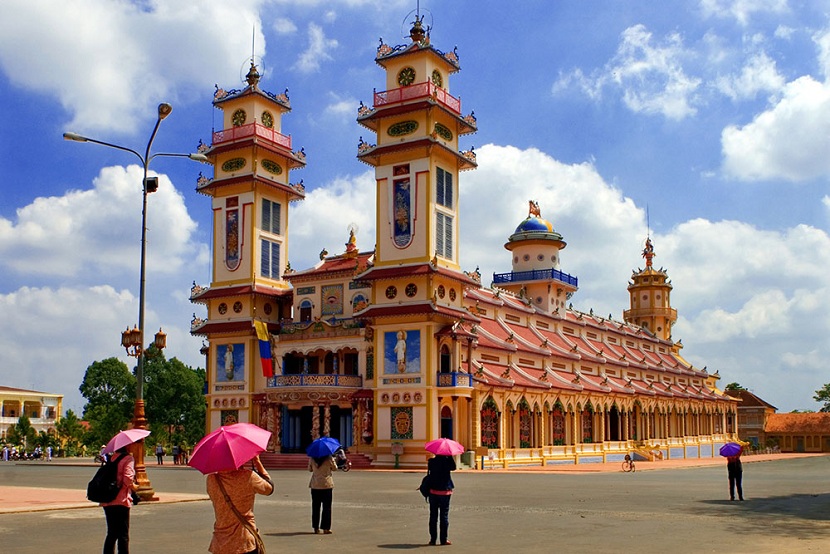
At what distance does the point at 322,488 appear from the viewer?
17.1 meters

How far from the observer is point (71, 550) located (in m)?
14.9

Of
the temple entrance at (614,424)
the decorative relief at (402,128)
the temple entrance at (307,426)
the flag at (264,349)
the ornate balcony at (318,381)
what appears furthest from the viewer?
the temple entrance at (614,424)

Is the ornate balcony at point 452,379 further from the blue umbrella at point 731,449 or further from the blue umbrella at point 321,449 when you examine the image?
the blue umbrella at point 321,449

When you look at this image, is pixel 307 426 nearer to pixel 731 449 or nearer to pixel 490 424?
pixel 490 424

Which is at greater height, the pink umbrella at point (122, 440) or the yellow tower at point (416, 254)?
the yellow tower at point (416, 254)

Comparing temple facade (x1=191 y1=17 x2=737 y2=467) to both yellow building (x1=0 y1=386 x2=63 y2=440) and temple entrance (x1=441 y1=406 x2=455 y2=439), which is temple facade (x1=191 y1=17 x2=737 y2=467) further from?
yellow building (x1=0 y1=386 x2=63 y2=440)

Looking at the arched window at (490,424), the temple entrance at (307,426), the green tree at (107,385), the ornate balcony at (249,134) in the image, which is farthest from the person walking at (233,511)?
the green tree at (107,385)

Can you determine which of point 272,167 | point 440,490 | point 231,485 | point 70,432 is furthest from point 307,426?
point 70,432

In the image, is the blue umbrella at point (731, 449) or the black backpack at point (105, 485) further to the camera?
the blue umbrella at point (731, 449)

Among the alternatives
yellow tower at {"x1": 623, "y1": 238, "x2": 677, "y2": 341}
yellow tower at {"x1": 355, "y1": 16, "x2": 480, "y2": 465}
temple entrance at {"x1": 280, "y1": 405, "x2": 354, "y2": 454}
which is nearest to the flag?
temple entrance at {"x1": 280, "y1": 405, "x2": 354, "y2": 454}

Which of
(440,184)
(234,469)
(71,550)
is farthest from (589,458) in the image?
(234,469)

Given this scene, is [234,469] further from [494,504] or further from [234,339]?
[234,339]

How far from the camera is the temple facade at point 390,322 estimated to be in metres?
50.3

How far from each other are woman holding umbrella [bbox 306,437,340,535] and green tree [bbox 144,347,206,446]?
7174cm
